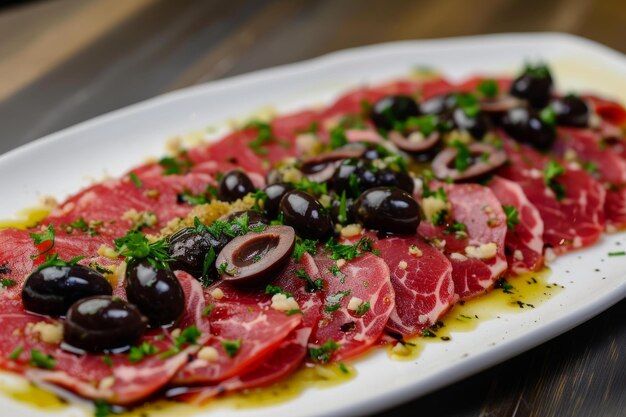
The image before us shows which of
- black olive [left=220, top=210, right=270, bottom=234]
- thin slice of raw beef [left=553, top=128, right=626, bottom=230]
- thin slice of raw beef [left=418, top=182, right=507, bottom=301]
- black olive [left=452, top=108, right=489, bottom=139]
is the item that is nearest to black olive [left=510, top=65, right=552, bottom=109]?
thin slice of raw beef [left=553, top=128, right=626, bottom=230]

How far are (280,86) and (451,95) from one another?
46.9 inches

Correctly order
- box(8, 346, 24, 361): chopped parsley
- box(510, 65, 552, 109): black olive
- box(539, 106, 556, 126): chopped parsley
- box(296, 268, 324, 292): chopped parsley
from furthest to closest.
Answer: box(510, 65, 552, 109): black olive → box(539, 106, 556, 126): chopped parsley → box(296, 268, 324, 292): chopped parsley → box(8, 346, 24, 361): chopped parsley

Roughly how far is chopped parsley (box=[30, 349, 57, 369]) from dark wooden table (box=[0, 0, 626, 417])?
1.69m

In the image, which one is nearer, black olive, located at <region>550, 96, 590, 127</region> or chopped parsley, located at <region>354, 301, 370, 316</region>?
chopped parsley, located at <region>354, 301, 370, 316</region>

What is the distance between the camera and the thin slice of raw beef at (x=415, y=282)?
3.06m

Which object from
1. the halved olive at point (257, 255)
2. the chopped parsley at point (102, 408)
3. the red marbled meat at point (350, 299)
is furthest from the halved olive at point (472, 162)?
the chopped parsley at point (102, 408)

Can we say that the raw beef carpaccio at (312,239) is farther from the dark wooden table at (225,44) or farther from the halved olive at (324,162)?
the dark wooden table at (225,44)

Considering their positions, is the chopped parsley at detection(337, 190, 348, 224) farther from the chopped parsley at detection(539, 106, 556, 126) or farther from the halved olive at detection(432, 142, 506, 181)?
the chopped parsley at detection(539, 106, 556, 126)

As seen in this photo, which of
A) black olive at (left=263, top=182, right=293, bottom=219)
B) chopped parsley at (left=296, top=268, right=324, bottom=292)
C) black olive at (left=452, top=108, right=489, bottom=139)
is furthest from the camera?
black olive at (left=452, top=108, right=489, bottom=139)

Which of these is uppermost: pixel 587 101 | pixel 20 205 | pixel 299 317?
pixel 20 205

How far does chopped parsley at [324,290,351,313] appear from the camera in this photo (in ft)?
9.80

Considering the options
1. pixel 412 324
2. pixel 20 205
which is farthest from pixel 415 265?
pixel 20 205

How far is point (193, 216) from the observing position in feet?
10.6

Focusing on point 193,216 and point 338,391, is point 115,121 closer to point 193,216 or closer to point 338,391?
point 193,216
